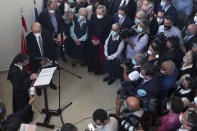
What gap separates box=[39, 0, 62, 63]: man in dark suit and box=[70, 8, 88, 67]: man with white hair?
1.18 ft

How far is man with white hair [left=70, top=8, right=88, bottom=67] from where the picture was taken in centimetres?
491

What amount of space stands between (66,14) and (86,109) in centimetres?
233

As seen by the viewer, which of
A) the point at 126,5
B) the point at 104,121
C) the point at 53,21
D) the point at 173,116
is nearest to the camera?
the point at 104,121

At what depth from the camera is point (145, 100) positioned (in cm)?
320

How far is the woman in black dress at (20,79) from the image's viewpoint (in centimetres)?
366

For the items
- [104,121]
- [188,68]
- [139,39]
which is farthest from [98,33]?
[104,121]

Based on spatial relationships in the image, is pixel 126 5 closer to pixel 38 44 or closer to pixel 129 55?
pixel 129 55

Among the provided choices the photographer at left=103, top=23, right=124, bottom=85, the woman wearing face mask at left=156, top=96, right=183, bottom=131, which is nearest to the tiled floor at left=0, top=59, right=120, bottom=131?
the photographer at left=103, top=23, right=124, bottom=85

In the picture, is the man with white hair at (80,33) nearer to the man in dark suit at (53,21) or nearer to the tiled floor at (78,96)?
the man in dark suit at (53,21)

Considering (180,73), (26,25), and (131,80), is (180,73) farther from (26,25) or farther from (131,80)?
(26,25)

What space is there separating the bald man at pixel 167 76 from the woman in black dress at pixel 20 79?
2.11m

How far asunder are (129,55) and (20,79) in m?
2.13

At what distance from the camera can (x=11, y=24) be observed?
193 inches

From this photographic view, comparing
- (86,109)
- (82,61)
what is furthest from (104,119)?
(82,61)
